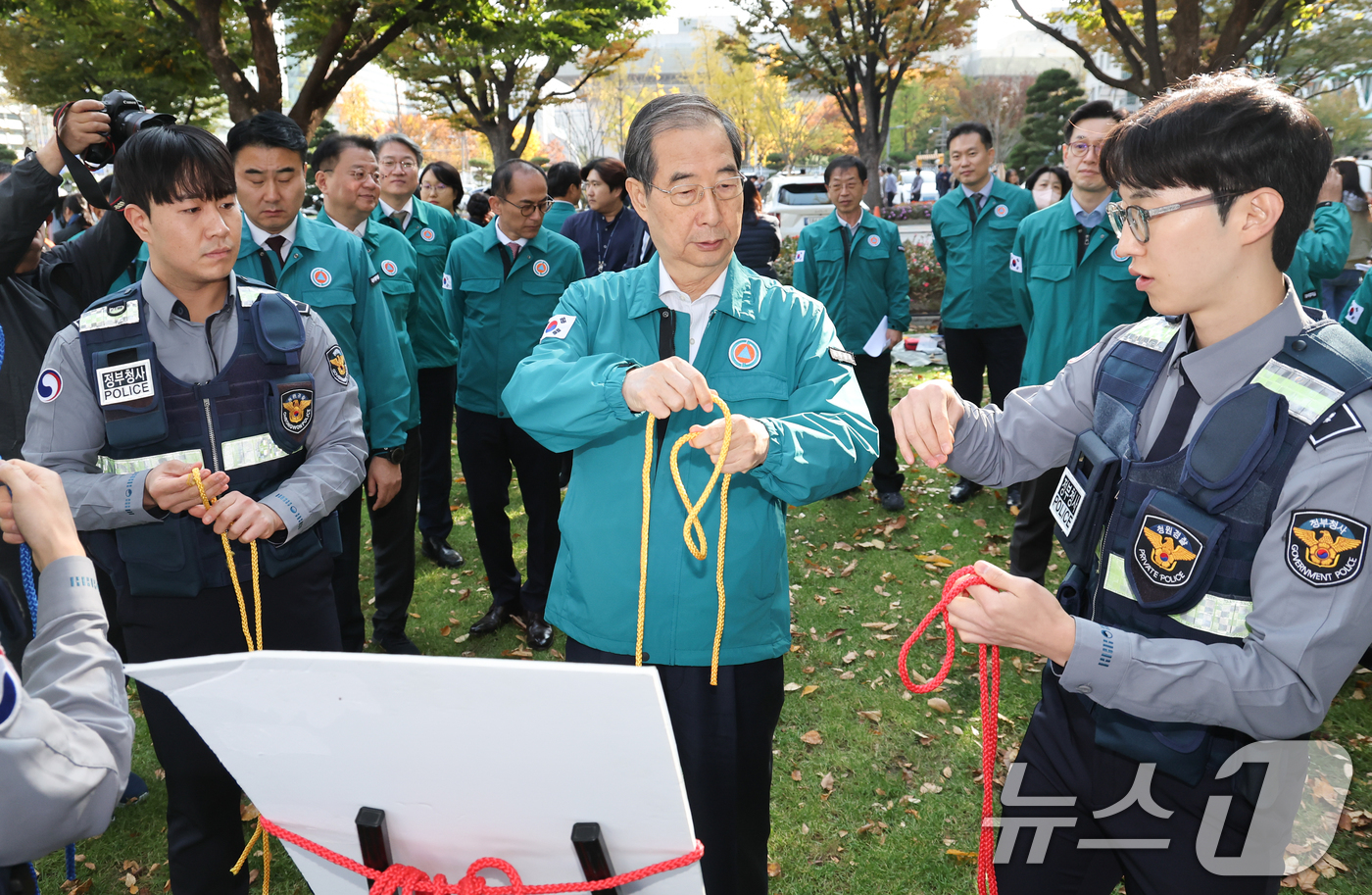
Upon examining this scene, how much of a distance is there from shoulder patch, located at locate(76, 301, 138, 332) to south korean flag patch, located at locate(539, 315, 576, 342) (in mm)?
1149

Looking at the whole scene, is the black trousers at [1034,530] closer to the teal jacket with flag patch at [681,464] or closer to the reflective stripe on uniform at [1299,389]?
the teal jacket with flag patch at [681,464]

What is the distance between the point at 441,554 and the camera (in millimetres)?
6004

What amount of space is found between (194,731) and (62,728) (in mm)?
1272

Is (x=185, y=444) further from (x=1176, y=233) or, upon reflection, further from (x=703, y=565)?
(x=1176, y=233)

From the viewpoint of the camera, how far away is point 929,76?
1777cm

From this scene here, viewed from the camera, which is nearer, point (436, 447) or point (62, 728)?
point (62, 728)

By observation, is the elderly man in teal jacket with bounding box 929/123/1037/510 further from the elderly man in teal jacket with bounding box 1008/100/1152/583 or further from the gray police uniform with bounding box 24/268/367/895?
the gray police uniform with bounding box 24/268/367/895

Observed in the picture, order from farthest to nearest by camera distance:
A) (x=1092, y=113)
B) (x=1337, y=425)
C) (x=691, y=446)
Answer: (x=1092, y=113) → (x=691, y=446) → (x=1337, y=425)

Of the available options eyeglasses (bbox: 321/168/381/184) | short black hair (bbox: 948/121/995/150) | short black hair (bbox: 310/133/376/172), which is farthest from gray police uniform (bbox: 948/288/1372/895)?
short black hair (bbox: 948/121/995/150)

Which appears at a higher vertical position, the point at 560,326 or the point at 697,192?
the point at 697,192

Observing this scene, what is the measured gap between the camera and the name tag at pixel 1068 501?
187 centimetres

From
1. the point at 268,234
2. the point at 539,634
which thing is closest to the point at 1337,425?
the point at 268,234

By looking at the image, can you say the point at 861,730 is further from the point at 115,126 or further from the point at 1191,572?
the point at 115,126

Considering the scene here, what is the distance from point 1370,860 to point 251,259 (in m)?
4.83
